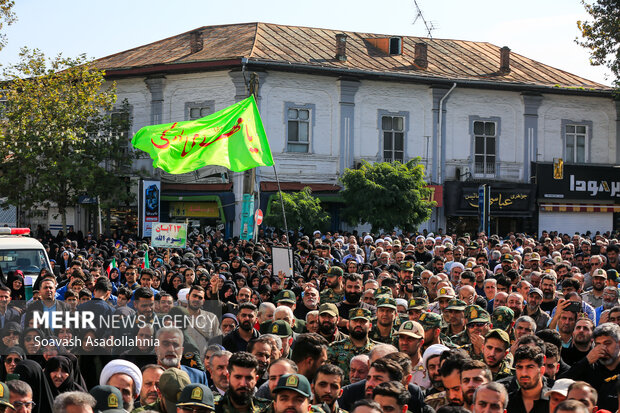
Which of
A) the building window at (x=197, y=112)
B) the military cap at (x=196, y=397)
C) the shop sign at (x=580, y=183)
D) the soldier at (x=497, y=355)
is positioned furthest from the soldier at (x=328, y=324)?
the shop sign at (x=580, y=183)

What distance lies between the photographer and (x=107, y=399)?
21.3ft

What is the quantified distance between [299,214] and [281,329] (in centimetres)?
1945

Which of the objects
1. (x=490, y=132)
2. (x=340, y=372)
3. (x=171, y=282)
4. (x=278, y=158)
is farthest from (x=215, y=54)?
(x=340, y=372)

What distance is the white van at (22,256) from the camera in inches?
655

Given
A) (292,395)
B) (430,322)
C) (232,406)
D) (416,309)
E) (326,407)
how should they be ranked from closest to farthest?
(292,395), (326,407), (232,406), (430,322), (416,309)

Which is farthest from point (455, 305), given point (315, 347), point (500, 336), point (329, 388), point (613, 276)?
point (613, 276)

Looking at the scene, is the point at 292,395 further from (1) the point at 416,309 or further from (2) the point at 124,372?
(1) the point at 416,309

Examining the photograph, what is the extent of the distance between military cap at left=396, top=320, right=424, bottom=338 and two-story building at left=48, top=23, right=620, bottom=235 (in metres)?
23.1

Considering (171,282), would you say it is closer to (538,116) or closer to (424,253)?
(424,253)

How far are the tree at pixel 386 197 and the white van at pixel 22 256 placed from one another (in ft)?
47.2

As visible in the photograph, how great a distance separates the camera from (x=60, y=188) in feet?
105

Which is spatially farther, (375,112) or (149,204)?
(375,112)

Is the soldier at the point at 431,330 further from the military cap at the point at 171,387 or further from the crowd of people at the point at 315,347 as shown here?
the military cap at the point at 171,387

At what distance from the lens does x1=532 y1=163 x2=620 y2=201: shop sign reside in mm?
35219
